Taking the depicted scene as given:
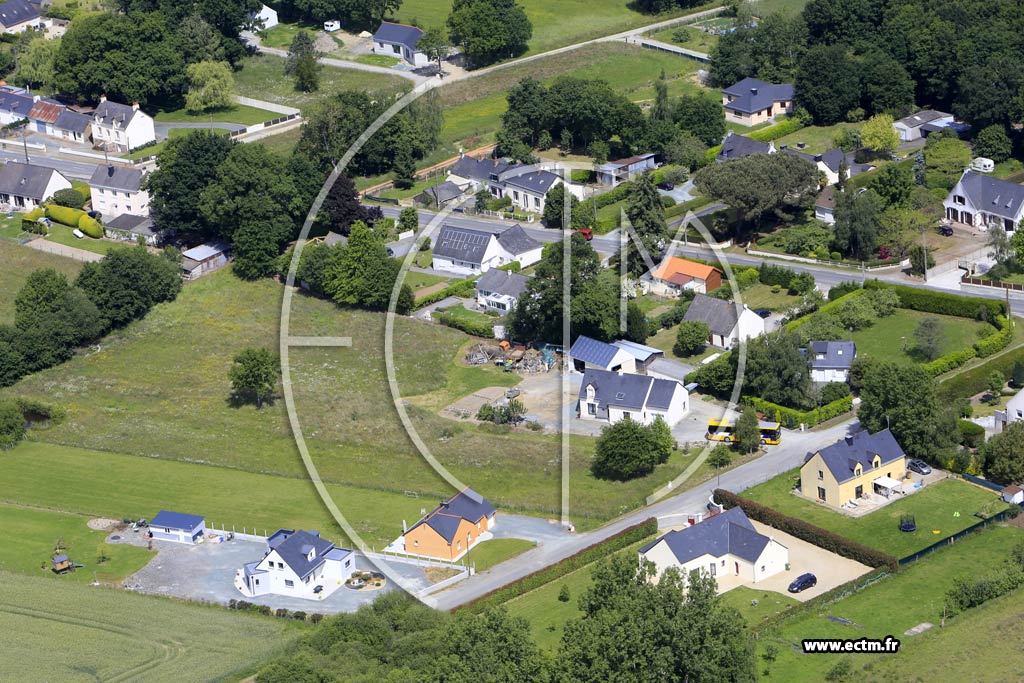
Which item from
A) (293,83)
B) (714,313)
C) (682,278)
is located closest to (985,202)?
(682,278)

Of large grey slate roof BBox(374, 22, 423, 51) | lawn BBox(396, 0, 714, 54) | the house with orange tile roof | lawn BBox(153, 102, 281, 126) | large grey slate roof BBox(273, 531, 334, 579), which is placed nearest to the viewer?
large grey slate roof BBox(273, 531, 334, 579)

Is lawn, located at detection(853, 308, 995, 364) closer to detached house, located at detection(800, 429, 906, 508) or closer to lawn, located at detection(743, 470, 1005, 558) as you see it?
detached house, located at detection(800, 429, 906, 508)

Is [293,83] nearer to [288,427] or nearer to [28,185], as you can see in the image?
[28,185]

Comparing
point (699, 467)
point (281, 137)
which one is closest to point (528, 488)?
point (699, 467)

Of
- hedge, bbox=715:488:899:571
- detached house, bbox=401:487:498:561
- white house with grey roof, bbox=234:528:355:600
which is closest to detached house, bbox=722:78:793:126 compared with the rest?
hedge, bbox=715:488:899:571

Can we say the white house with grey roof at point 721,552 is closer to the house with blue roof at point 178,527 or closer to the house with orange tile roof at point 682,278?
the house with blue roof at point 178,527

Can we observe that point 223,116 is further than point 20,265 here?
Yes
